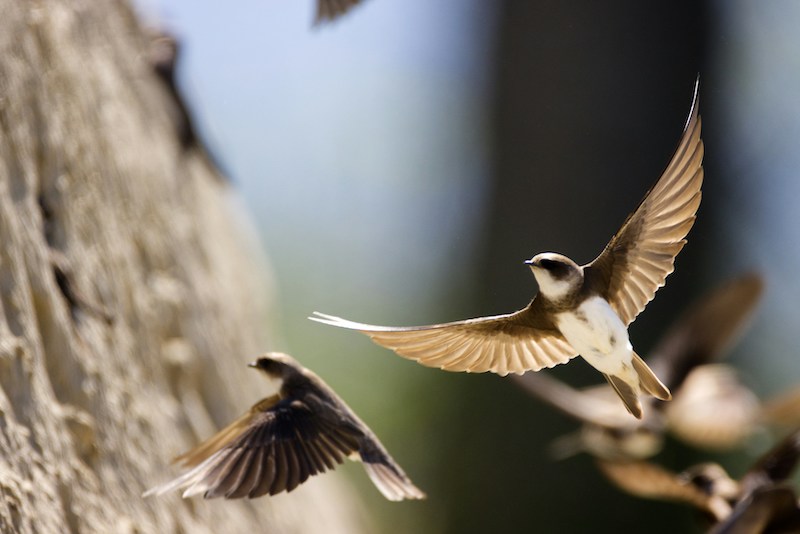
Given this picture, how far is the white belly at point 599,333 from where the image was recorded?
1573 mm

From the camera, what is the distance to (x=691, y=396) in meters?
3.34

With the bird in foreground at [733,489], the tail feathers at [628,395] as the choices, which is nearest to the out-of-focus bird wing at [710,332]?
the bird in foreground at [733,489]

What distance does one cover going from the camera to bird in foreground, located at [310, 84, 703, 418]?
1.54 meters

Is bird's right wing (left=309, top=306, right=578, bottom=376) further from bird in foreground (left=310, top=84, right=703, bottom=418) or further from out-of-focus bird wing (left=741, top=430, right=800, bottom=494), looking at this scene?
out-of-focus bird wing (left=741, top=430, right=800, bottom=494)

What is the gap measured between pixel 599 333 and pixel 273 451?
507 mm

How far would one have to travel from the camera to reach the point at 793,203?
4.72 metres

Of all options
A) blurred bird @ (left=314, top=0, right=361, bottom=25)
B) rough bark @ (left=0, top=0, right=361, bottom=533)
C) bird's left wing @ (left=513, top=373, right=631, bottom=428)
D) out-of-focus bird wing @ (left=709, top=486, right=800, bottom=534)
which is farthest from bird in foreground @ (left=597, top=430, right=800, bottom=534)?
blurred bird @ (left=314, top=0, right=361, bottom=25)

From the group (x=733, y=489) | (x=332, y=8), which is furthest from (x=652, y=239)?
(x=733, y=489)

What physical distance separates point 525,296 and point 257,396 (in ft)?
3.06

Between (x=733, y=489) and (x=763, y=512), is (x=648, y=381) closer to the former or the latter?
(x=763, y=512)

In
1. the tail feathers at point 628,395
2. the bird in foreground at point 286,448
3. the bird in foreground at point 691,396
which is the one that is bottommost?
the bird in foreground at point 691,396

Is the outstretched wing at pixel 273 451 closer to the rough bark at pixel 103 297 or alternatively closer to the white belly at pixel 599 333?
the rough bark at pixel 103 297

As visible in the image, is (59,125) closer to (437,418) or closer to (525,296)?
(525,296)

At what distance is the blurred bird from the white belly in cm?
92
